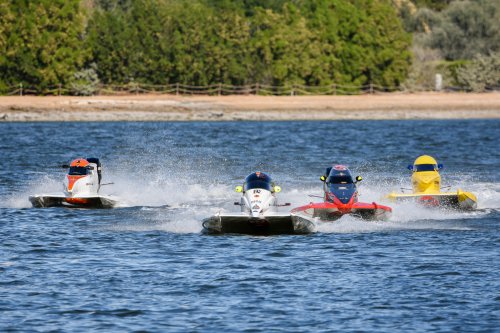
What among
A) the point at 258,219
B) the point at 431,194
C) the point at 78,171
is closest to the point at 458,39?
the point at 431,194

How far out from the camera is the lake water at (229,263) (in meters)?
19.8

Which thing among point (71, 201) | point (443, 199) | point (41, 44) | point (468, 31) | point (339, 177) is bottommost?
point (71, 201)

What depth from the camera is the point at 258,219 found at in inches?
1101

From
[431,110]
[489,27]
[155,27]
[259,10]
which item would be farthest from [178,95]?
[489,27]

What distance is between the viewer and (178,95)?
9250 centimetres

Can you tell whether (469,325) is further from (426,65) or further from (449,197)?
(426,65)

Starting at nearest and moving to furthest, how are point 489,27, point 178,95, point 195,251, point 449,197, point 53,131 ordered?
point 195,251 < point 449,197 < point 53,131 < point 178,95 < point 489,27

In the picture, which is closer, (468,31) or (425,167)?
(425,167)

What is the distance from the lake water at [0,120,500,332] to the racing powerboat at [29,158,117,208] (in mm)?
332

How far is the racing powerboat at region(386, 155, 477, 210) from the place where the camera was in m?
33.2

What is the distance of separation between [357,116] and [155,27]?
60.2 ft

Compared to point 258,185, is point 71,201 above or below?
below

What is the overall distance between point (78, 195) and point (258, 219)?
27.7 feet

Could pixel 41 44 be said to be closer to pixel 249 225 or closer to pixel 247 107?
pixel 247 107
